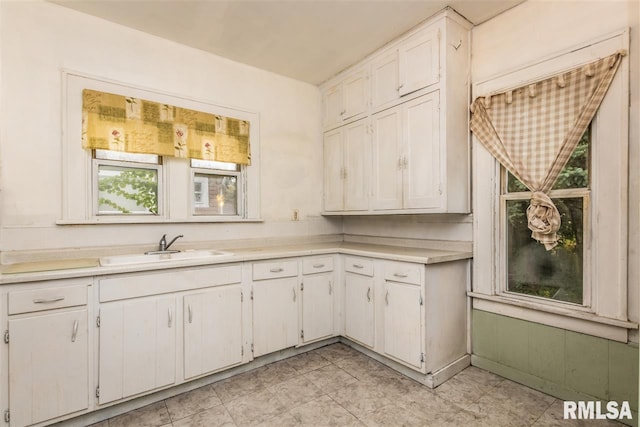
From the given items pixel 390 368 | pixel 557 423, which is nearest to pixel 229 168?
pixel 390 368

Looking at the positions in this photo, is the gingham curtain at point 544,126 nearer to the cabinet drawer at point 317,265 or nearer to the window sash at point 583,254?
the window sash at point 583,254

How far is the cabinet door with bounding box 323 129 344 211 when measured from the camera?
347 cm

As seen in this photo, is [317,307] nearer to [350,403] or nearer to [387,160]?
[350,403]

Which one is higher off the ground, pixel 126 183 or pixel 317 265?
pixel 126 183

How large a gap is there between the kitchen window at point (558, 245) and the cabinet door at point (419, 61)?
3.16 ft

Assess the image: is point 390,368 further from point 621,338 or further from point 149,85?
point 149,85

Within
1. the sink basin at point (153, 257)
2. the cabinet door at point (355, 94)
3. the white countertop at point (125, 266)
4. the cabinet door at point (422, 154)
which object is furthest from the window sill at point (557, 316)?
the sink basin at point (153, 257)

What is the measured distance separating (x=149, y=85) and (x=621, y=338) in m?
3.86

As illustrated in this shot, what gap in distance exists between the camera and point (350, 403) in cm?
213

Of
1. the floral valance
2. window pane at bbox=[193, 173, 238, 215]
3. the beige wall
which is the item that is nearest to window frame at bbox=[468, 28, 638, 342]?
the beige wall

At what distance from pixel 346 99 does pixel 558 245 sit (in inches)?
91.9

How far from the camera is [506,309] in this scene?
245 cm

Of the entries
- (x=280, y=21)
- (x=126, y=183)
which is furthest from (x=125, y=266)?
(x=280, y=21)

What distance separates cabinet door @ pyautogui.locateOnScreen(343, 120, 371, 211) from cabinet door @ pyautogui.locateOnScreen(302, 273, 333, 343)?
82 cm
